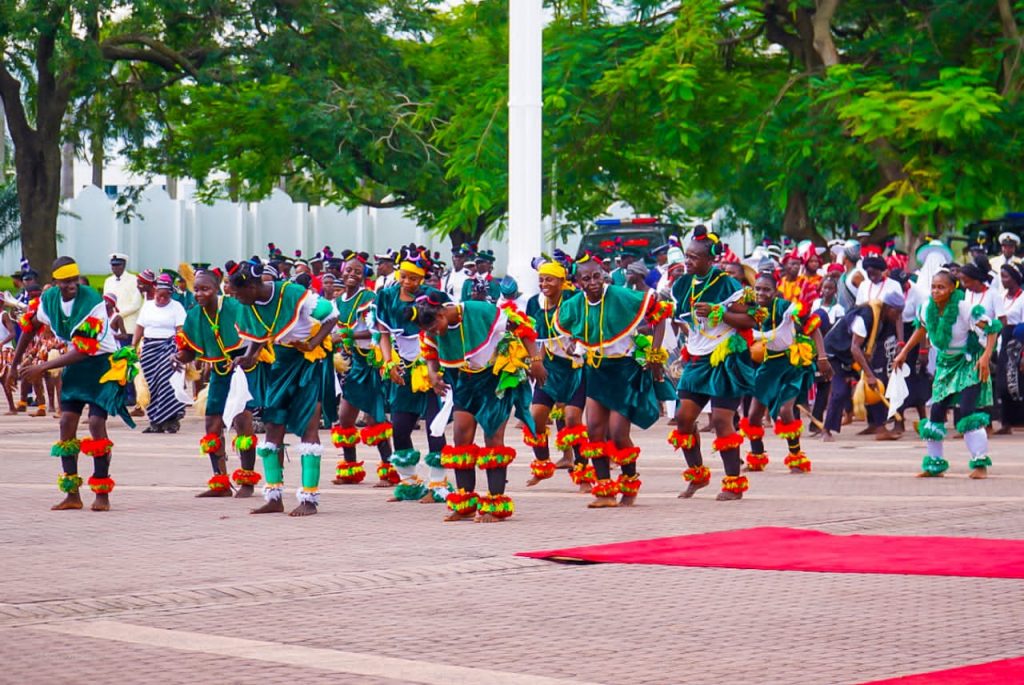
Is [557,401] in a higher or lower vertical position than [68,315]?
lower

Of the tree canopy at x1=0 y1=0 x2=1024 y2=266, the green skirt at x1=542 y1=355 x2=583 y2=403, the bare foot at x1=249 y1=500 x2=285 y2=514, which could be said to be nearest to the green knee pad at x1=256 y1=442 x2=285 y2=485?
the bare foot at x1=249 y1=500 x2=285 y2=514

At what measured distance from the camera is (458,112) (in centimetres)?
3162

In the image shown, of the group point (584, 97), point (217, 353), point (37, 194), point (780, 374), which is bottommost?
point (780, 374)

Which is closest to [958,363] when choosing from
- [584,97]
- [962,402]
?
[962,402]

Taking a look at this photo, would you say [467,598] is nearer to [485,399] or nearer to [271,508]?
[485,399]

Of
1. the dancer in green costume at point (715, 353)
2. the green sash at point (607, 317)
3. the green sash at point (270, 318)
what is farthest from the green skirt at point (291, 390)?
the dancer in green costume at point (715, 353)

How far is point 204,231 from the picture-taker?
49.0 metres

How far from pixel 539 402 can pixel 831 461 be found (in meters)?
3.36

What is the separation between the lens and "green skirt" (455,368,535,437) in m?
12.6

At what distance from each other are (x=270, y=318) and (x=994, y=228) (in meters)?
17.9

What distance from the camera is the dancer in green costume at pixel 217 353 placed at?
13.8 m

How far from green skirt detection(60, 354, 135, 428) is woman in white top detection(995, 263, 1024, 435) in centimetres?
1027

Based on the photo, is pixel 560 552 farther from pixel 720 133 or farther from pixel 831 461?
pixel 720 133

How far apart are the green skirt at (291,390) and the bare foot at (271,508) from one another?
1.83 ft
